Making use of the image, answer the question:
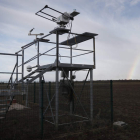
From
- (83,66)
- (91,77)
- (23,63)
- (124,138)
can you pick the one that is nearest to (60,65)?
(83,66)

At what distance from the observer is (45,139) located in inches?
257

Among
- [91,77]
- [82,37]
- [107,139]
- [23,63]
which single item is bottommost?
[107,139]

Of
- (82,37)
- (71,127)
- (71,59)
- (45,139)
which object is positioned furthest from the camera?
(71,59)

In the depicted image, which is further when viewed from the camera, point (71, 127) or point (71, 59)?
point (71, 59)

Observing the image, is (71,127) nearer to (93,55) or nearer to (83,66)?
(83,66)

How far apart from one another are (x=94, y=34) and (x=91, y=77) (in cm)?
217

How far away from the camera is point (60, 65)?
8.11m

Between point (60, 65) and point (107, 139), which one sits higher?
point (60, 65)

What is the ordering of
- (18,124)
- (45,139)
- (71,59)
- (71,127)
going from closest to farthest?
(45,139), (71,127), (18,124), (71,59)

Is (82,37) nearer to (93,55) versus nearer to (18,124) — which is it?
(93,55)

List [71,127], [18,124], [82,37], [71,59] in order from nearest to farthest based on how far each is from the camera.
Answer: [71,127] → [18,124] → [82,37] → [71,59]

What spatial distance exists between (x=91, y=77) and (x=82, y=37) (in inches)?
83.8

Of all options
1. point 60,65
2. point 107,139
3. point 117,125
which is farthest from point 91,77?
point 107,139

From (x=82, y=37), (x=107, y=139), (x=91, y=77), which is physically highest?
(x=82, y=37)
